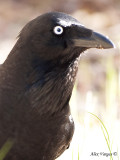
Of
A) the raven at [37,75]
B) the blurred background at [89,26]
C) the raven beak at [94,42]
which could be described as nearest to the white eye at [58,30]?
the raven at [37,75]

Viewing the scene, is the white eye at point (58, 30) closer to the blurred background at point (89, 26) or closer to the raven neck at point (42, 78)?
the raven neck at point (42, 78)

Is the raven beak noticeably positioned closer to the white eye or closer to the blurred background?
the white eye

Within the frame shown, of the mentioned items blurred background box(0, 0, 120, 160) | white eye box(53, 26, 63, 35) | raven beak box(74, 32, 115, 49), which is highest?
blurred background box(0, 0, 120, 160)

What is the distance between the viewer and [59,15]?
3.95 metres

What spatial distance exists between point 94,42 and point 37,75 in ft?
1.35

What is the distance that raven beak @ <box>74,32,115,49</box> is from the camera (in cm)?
394

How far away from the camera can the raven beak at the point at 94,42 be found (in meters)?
3.94

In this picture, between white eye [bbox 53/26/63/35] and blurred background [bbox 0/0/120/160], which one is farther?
blurred background [bbox 0/0/120/160]

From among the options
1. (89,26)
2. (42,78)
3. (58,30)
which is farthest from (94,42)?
(89,26)

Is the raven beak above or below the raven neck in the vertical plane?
above

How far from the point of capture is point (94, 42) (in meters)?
3.97

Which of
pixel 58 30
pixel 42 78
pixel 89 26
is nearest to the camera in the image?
pixel 58 30

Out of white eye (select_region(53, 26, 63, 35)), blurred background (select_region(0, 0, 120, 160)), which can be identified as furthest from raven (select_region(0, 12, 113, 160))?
blurred background (select_region(0, 0, 120, 160))

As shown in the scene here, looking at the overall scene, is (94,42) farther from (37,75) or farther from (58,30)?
(37,75)
